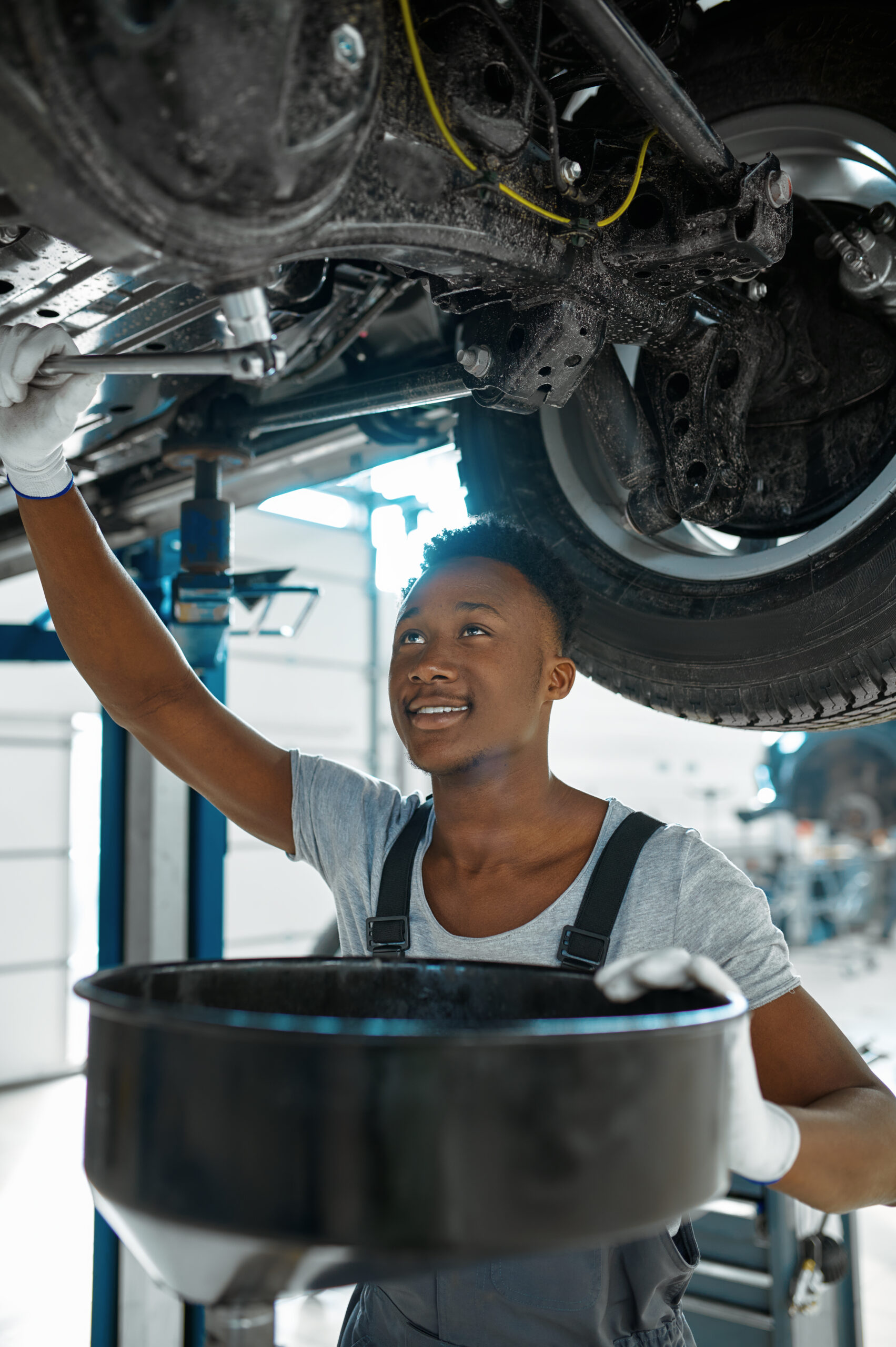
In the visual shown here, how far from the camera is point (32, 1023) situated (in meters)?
5.39

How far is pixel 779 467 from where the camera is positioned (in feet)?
4.20

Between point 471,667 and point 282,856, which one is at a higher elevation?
point 471,667

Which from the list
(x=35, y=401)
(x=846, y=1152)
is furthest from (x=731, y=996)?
(x=35, y=401)

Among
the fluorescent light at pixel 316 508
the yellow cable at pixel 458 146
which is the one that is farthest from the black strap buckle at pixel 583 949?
the fluorescent light at pixel 316 508

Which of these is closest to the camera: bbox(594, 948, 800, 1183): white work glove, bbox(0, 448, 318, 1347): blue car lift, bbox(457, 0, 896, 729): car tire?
bbox(594, 948, 800, 1183): white work glove

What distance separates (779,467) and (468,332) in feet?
1.47

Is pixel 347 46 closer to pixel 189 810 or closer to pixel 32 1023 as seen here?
pixel 189 810

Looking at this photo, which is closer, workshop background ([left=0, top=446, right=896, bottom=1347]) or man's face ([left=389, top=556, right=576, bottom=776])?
man's face ([left=389, top=556, right=576, bottom=776])

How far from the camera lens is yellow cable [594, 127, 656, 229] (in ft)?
2.99

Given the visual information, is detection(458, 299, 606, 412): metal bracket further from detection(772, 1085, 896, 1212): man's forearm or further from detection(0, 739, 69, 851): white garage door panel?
detection(0, 739, 69, 851): white garage door panel

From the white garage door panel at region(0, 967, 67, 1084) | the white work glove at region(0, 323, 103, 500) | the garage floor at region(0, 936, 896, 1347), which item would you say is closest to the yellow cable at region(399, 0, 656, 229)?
the white work glove at region(0, 323, 103, 500)

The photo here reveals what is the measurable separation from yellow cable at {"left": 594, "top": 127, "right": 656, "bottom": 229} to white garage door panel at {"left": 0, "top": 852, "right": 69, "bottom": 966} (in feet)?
17.3

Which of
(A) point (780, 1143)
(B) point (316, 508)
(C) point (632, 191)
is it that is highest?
(B) point (316, 508)

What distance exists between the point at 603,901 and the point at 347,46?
775 mm
